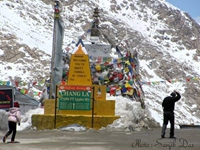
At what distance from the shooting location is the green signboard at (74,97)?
1891cm

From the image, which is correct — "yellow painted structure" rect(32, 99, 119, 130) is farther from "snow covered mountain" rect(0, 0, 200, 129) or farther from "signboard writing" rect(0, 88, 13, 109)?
"snow covered mountain" rect(0, 0, 200, 129)

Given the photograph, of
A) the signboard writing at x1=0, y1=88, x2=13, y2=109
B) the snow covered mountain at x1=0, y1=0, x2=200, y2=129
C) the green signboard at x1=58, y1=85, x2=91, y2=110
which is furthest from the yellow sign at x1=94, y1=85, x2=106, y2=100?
the snow covered mountain at x1=0, y1=0, x2=200, y2=129

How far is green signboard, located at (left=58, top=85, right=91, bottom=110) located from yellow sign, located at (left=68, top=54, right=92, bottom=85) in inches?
38.8

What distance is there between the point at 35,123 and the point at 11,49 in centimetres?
9121

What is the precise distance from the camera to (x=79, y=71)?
20031 millimetres

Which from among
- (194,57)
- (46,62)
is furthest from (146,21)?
(46,62)

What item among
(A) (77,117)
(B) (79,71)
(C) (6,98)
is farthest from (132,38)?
(A) (77,117)

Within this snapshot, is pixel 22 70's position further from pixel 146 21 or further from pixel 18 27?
pixel 146 21

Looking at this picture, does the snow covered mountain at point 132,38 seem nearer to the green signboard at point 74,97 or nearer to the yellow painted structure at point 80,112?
the yellow painted structure at point 80,112

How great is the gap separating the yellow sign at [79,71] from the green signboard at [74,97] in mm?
986

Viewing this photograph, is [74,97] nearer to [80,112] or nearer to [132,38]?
[80,112]

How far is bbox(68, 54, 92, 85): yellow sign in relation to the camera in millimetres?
20000

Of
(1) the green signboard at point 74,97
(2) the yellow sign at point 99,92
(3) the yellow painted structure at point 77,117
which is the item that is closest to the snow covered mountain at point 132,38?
(2) the yellow sign at point 99,92

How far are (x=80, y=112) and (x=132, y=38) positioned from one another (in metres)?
126
